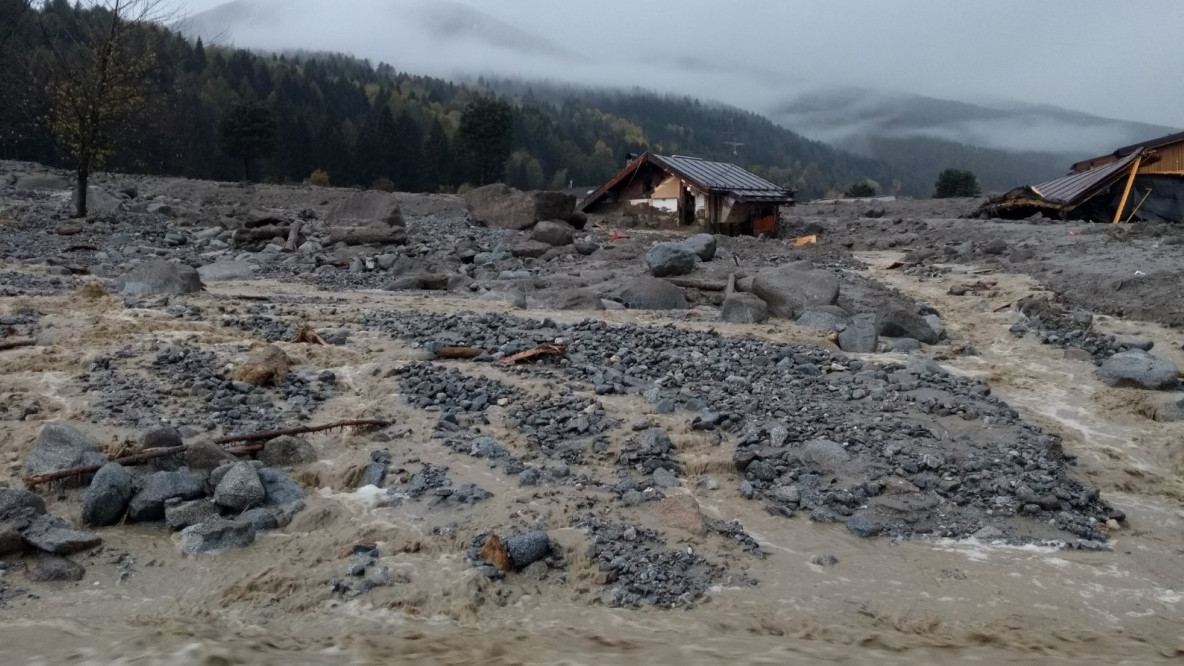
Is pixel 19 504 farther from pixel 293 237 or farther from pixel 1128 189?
pixel 1128 189

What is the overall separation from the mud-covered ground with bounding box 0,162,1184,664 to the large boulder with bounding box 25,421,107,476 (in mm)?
148

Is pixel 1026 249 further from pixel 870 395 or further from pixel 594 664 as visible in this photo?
pixel 594 664

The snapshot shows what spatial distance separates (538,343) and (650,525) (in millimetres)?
3718

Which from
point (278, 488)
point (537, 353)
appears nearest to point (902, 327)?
point (537, 353)

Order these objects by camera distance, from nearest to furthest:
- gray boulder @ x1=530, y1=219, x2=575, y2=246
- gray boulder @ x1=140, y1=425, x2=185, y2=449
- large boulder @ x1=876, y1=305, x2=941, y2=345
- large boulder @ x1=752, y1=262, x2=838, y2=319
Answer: gray boulder @ x1=140, y1=425, x2=185, y2=449 < large boulder @ x1=876, y1=305, x2=941, y2=345 < large boulder @ x1=752, y1=262, x2=838, y2=319 < gray boulder @ x1=530, y1=219, x2=575, y2=246

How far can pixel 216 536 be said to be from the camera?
16.1 feet

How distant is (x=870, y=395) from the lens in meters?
7.45

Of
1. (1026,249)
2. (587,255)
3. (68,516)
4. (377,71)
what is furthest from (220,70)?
(68,516)

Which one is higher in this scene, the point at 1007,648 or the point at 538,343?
the point at 538,343

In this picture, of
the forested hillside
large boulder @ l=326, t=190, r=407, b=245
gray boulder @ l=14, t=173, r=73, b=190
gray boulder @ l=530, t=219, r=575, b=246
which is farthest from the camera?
the forested hillside

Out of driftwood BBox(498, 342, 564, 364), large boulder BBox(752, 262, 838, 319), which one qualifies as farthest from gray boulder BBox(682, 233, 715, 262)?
driftwood BBox(498, 342, 564, 364)

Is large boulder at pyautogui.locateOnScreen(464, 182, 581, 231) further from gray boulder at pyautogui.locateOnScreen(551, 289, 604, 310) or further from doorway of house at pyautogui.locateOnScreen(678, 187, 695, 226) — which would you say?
gray boulder at pyautogui.locateOnScreen(551, 289, 604, 310)

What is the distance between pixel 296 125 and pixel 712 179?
1051 inches

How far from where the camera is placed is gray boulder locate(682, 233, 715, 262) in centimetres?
1505
